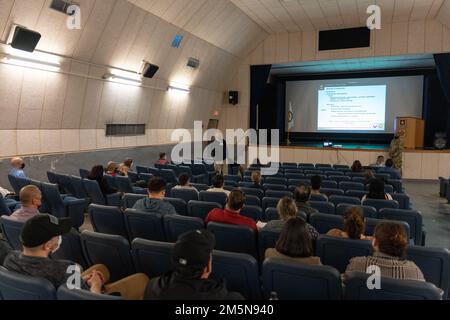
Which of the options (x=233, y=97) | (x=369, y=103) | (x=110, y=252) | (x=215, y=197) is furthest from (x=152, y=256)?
(x=369, y=103)

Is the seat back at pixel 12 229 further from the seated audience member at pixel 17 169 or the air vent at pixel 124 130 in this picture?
the air vent at pixel 124 130

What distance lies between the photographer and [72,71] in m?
8.30

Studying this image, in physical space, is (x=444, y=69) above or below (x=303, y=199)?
above

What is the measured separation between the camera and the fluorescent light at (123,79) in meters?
9.34

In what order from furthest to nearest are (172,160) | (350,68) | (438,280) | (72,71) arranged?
(350,68) < (172,160) < (72,71) < (438,280)

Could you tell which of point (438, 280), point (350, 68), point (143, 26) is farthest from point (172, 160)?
point (438, 280)

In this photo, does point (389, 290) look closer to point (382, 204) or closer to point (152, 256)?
point (152, 256)

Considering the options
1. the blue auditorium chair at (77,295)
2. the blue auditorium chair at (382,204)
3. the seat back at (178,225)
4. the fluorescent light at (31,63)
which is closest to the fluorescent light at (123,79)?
the fluorescent light at (31,63)

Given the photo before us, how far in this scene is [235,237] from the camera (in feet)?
10.6

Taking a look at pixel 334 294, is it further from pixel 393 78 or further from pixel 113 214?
pixel 393 78

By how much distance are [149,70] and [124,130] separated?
2.01 meters

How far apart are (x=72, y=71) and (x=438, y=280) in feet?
27.4

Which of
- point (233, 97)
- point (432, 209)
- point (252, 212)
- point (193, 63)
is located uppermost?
point (193, 63)

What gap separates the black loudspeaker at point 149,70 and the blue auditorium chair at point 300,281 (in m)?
9.09
